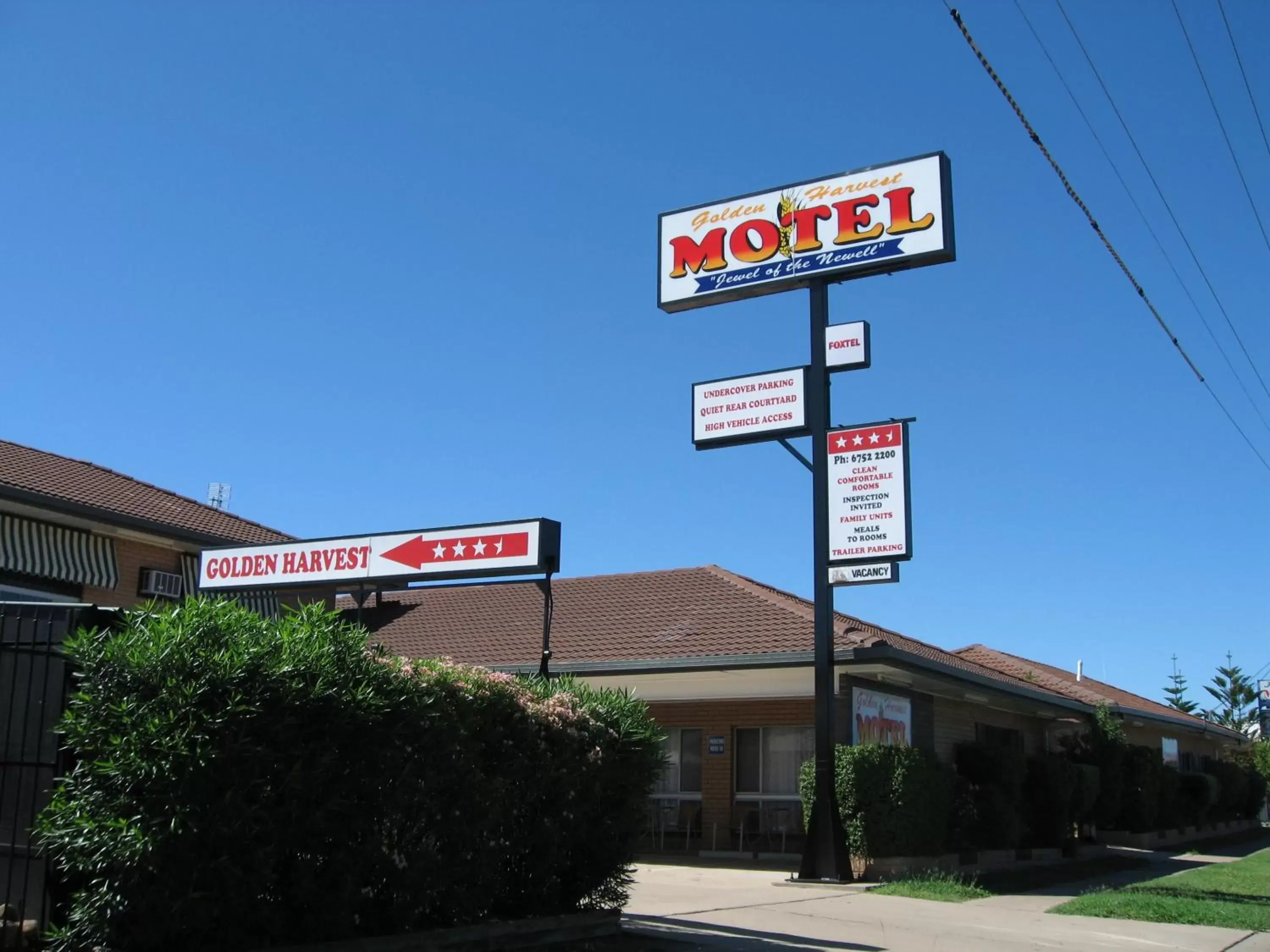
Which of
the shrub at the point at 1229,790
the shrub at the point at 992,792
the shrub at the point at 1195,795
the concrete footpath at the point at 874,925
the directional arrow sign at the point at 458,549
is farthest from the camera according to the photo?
the shrub at the point at 1229,790

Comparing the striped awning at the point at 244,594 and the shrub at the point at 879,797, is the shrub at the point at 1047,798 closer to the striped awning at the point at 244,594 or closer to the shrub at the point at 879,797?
the shrub at the point at 879,797

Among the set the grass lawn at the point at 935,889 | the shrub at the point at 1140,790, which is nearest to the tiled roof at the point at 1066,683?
the shrub at the point at 1140,790

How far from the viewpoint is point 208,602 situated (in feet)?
25.4

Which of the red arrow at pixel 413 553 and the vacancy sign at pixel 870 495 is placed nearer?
the red arrow at pixel 413 553

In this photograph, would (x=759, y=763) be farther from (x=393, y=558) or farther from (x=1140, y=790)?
(x=1140, y=790)

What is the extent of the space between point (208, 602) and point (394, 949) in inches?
105

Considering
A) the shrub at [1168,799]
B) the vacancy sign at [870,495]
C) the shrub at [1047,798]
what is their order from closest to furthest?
1. the vacancy sign at [870,495]
2. the shrub at [1047,798]
3. the shrub at [1168,799]

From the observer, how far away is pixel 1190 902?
616 inches

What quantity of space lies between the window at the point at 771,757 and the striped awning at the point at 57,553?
35.9ft

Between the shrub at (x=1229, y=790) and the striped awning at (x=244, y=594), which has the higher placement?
the striped awning at (x=244, y=594)

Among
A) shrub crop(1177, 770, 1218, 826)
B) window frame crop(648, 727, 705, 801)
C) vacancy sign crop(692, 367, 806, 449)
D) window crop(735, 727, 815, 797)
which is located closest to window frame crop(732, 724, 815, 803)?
window crop(735, 727, 815, 797)

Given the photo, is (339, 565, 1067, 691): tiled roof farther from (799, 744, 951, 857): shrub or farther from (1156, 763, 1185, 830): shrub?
(1156, 763, 1185, 830): shrub

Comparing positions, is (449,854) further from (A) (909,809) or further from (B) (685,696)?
(B) (685,696)

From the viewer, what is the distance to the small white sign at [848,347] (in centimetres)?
1803
